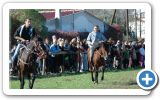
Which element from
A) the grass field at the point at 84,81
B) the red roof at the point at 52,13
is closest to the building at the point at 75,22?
the red roof at the point at 52,13

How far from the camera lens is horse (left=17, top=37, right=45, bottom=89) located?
24.2ft

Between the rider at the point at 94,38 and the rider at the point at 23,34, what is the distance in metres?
0.47

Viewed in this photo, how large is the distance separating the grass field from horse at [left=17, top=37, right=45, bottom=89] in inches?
1.8

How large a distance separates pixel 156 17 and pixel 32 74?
3.74ft

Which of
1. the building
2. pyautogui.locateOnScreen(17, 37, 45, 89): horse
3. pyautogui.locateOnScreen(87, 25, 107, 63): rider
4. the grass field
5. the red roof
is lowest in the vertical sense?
the grass field

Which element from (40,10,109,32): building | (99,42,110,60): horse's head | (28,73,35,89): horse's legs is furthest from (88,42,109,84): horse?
(28,73,35,89): horse's legs

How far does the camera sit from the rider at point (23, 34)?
24.2 feet

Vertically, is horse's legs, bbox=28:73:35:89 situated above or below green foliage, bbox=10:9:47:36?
below

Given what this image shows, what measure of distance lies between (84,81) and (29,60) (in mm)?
495

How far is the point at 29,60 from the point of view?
24.3 feet

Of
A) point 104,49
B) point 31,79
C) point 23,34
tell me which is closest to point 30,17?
point 23,34

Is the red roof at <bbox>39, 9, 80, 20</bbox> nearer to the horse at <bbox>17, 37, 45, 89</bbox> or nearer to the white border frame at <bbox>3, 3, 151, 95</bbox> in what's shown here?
the white border frame at <bbox>3, 3, 151, 95</bbox>

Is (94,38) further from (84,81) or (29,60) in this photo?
(29,60)
